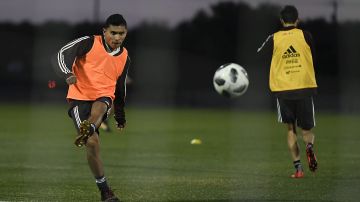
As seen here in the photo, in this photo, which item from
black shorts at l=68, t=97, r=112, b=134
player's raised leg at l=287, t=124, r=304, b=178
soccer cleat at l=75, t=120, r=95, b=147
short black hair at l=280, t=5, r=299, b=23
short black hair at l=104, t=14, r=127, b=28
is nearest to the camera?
soccer cleat at l=75, t=120, r=95, b=147

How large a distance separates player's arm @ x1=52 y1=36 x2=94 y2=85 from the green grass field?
119cm

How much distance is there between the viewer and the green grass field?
8438 mm

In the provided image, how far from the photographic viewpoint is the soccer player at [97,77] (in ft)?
24.8

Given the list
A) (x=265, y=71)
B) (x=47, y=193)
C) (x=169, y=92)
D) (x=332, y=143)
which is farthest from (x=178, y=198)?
(x=169, y=92)

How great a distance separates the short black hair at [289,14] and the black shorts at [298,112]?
0.88 meters

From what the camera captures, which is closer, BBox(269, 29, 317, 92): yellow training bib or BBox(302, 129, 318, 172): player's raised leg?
BBox(302, 129, 318, 172): player's raised leg

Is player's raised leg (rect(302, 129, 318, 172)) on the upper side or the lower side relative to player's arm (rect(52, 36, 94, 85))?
lower

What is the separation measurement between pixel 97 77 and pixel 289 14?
9.42 feet

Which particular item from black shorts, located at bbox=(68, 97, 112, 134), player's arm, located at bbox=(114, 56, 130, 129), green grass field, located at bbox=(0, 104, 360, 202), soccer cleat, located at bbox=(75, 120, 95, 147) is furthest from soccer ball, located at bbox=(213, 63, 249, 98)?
soccer cleat, located at bbox=(75, 120, 95, 147)

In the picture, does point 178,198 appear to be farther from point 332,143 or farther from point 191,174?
point 332,143

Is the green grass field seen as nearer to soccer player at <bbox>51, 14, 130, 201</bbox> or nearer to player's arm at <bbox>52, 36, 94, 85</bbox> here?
soccer player at <bbox>51, 14, 130, 201</bbox>

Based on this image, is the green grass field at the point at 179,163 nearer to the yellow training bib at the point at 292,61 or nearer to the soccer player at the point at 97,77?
the soccer player at the point at 97,77

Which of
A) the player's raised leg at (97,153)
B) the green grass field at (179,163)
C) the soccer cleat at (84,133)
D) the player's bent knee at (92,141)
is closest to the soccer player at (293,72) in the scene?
the green grass field at (179,163)

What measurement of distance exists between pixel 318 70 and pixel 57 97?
1069 cm
